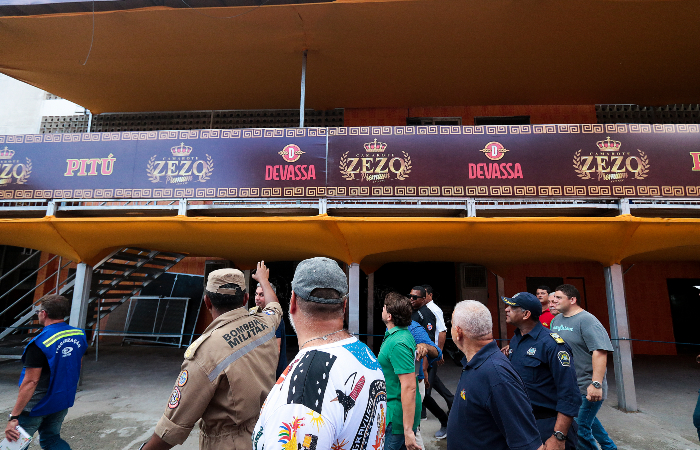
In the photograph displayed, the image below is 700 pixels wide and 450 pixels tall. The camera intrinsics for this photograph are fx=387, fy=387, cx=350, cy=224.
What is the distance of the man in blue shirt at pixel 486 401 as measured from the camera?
190cm

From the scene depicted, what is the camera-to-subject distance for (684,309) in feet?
34.6

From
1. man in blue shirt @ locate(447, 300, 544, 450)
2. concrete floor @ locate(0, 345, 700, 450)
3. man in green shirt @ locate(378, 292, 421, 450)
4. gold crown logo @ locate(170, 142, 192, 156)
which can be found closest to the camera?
man in blue shirt @ locate(447, 300, 544, 450)

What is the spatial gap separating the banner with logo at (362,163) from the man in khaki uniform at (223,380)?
12.8 ft

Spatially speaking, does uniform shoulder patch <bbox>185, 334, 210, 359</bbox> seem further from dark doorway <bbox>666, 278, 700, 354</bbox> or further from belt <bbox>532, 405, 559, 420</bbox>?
dark doorway <bbox>666, 278, 700, 354</bbox>

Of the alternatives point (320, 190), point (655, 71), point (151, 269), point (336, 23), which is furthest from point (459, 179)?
point (151, 269)

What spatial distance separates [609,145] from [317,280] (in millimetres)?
6195

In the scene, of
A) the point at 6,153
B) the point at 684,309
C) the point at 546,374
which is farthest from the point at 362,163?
the point at 684,309

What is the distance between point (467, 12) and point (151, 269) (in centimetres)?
866

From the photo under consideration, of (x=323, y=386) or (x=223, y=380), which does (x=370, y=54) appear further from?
(x=323, y=386)

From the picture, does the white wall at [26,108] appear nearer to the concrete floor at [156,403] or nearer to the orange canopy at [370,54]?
the orange canopy at [370,54]

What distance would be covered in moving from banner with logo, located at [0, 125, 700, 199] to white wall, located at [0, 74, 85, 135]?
640cm

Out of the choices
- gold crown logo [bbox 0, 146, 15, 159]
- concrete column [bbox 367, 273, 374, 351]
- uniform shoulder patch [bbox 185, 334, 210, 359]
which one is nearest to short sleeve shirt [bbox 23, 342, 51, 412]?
uniform shoulder patch [bbox 185, 334, 210, 359]

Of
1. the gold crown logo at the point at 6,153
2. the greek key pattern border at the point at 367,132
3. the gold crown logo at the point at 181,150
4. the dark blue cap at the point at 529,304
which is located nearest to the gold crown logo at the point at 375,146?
the greek key pattern border at the point at 367,132

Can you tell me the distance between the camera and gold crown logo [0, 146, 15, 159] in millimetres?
6456
